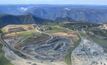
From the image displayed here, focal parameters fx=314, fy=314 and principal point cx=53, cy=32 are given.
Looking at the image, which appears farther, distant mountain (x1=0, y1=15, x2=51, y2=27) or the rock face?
distant mountain (x1=0, y1=15, x2=51, y2=27)

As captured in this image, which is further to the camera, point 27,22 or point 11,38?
point 27,22

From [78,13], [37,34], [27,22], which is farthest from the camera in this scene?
[78,13]

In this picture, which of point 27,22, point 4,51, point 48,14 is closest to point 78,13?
point 48,14

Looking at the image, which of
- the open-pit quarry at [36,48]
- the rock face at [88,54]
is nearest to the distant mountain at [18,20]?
the open-pit quarry at [36,48]

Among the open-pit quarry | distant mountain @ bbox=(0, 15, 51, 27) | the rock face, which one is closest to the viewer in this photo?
the open-pit quarry

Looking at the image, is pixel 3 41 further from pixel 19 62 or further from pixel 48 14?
pixel 48 14

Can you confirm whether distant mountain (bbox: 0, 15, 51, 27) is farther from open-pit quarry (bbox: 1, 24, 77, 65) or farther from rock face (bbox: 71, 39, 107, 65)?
rock face (bbox: 71, 39, 107, 65)

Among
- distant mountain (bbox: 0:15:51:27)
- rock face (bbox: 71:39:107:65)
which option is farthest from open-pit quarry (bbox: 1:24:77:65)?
distant mountain (bbox: 0:15:51:27)

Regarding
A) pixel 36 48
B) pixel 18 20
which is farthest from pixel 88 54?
pixel 18 20

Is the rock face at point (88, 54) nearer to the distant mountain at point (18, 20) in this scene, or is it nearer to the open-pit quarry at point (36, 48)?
the open-pit quarry at point (36, 48)
